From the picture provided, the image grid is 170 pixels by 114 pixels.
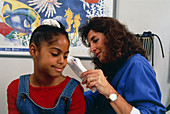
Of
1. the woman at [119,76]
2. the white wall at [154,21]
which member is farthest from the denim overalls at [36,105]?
the white wall at [154,21]

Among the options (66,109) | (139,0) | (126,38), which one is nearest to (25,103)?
(66,109)

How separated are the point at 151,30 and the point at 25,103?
115 cm

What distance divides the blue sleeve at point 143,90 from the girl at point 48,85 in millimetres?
243

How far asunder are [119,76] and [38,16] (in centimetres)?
92

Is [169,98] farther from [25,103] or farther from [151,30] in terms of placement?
[25,103]

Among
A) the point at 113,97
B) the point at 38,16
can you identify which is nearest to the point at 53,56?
the point at 113,97

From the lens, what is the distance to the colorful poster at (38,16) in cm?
138

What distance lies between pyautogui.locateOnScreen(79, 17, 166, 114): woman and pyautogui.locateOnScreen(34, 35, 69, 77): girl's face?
148 millimetres

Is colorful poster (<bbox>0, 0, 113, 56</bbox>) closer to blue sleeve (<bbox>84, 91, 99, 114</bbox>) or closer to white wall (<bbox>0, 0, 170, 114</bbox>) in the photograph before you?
white wall (<bbox>0, 0, 170, 114</bbox>)

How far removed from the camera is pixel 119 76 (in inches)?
34.7

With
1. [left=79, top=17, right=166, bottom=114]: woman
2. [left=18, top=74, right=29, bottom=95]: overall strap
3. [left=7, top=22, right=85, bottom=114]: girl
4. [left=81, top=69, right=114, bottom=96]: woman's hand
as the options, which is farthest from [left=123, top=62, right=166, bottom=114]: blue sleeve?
[left=18, top=74, right=29, bottom=95]: overall strap

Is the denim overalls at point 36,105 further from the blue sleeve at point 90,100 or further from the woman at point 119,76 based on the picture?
the blue sleeve at point 90,100

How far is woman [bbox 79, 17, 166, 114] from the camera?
0.76m

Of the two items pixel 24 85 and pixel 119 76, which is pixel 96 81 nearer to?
pixel 119 76
